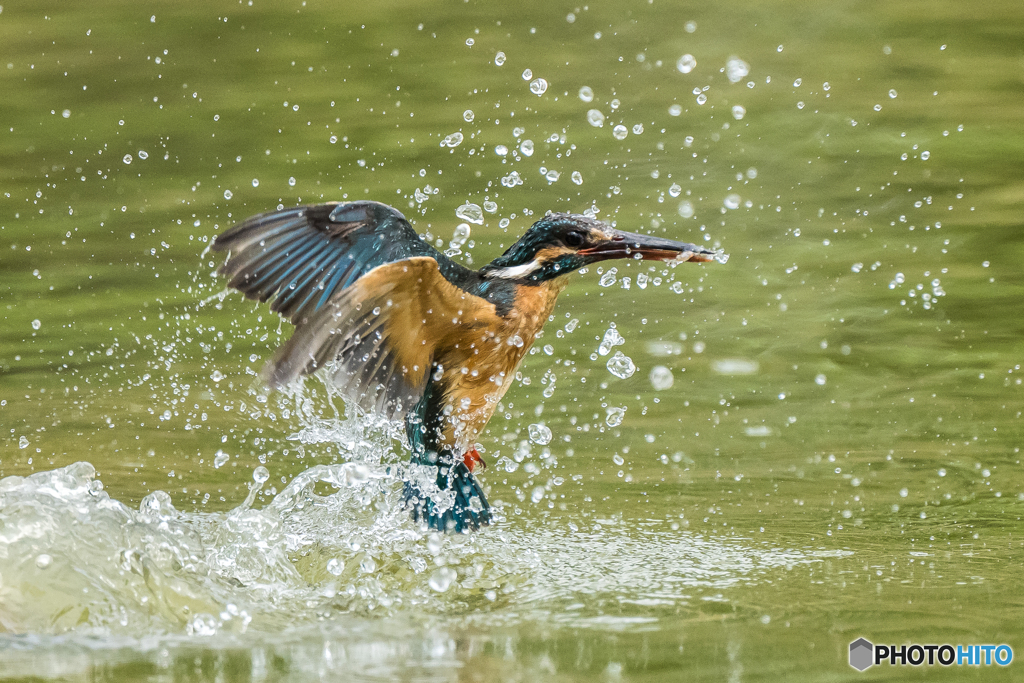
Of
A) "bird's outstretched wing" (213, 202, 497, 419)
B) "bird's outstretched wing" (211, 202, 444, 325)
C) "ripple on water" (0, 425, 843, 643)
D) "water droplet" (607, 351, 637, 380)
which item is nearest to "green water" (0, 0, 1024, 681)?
"ripple on water" (0, 425, 843, 643)

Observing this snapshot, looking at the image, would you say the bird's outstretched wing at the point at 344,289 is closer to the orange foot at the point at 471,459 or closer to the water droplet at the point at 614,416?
the orange foot at the point at 471,459

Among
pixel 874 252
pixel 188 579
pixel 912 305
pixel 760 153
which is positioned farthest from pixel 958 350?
pixel 188 579

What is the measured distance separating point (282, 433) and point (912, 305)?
10.1ft

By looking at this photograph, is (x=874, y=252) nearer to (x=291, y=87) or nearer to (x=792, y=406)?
(x=792, y=406)

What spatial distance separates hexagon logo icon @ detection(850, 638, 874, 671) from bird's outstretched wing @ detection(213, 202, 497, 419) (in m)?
1.59

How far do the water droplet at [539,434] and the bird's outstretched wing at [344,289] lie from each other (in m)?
0.74

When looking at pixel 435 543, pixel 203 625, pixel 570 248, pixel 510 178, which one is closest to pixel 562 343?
pixel 510 178

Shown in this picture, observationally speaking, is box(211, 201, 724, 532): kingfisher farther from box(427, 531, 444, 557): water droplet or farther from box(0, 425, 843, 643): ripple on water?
box(0, 425, 843, 643): ripple on water

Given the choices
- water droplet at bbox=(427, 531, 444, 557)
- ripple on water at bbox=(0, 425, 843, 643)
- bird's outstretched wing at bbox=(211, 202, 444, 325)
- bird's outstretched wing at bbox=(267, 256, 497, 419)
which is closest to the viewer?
ripple on water at bbox=(0, 425, 843, 643)

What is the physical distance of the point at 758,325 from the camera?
661 cm

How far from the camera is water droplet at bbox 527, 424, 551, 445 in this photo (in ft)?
17.1

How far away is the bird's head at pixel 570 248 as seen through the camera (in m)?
4.72

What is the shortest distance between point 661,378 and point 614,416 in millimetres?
266

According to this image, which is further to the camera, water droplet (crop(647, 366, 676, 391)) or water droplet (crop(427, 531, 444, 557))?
water droplet (crop(647, 366, 676, 391))
